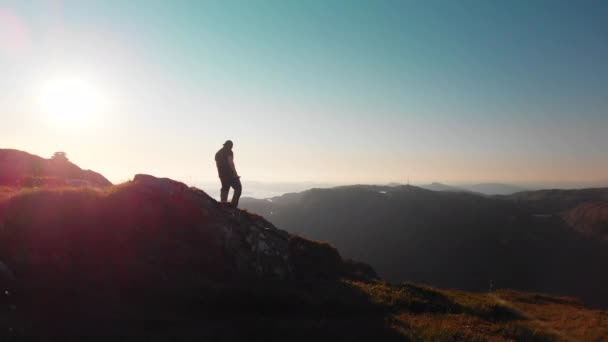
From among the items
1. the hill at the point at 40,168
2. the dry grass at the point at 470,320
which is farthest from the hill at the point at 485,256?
the hill at the point at 40,168

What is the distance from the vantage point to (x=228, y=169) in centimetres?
1981

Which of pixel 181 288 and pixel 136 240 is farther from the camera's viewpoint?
pixel 136 240

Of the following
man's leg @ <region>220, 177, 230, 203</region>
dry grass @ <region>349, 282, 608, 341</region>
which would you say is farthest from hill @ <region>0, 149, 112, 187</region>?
dry grass @ <region>349, 282, 608, 341</region>

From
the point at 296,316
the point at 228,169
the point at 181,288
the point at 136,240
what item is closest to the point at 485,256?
the point at 228,169

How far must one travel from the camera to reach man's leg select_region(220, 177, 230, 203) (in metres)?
20.0

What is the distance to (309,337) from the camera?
8.93m

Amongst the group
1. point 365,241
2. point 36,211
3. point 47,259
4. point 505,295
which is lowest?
point 365,241

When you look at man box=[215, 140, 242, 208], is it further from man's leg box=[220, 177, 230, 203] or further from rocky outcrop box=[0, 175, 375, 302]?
rocky outcrop box=[0, 175, 375, 302]

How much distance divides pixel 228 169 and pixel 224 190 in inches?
52.5

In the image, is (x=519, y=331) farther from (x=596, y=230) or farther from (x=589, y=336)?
(x=596, y=230)

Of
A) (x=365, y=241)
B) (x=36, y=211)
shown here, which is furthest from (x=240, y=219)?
(x=365, y=241)

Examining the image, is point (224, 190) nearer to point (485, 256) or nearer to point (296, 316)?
point (296, 316)

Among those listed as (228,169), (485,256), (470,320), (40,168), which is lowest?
(485,256)

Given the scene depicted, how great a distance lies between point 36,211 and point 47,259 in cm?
261
